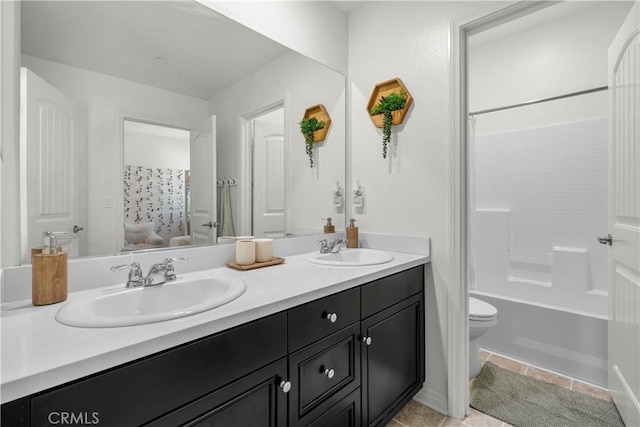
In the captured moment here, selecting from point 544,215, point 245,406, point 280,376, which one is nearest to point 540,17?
point 544,215

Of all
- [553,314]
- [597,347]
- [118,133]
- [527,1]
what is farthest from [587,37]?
[118,133]

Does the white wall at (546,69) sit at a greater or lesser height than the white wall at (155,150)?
greater

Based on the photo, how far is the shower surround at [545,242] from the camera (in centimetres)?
204

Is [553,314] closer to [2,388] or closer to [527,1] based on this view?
[527,1]

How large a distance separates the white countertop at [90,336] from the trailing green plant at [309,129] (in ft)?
3.46

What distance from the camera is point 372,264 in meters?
1.47

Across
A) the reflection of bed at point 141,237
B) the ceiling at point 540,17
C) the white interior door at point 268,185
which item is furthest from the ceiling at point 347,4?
the reflection of bed at point 141,237

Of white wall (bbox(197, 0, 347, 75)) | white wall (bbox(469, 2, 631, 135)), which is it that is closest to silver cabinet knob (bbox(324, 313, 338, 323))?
white wall (bbox(197, 0, 347, 75))

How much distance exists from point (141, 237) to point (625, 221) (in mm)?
2179

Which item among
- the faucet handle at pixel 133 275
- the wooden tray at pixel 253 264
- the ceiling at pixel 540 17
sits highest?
the ceiling at pixel 540 17

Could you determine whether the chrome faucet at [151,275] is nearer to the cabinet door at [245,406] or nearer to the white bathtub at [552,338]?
the cabinet door at [245,406]

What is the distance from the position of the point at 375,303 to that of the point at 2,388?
3.79 feet

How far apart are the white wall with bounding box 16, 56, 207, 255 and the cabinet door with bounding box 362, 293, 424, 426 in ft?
3.56

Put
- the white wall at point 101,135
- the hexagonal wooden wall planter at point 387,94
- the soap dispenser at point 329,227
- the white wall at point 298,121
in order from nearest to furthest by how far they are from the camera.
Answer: the white wall at point 101,135, the white wall at point 298,121, the hexagonal wooden wall planter at point 387,94, the soap dispenser at point 329,227
